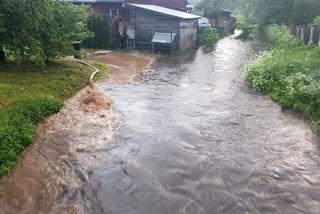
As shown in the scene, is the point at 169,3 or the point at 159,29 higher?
the point at 169,3

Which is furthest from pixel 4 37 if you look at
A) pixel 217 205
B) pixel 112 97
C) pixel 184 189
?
pixel 217 205

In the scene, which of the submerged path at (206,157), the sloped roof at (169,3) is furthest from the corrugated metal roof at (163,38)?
the submerged path at (206,157)

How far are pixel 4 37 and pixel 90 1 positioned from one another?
1963cm

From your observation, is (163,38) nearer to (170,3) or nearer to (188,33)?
(188,33)

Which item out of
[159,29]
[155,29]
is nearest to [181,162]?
[159,29]

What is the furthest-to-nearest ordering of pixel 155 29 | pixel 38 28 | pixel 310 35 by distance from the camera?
pixel 155 29 → pixel 310 35 → pixel 38 28

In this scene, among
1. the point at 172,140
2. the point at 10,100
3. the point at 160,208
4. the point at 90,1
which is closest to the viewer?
the point at 160,208

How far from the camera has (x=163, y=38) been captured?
25438 mm

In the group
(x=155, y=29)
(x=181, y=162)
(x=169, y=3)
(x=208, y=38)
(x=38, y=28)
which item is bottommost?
(x=181, y=162)

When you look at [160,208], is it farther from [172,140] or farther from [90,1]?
[90,1]

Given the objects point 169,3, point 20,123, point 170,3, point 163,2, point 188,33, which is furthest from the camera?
point 170,3

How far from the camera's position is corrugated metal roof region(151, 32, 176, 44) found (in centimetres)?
2517

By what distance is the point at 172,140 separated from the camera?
10.4 metres

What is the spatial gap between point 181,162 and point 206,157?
29.1 inches
